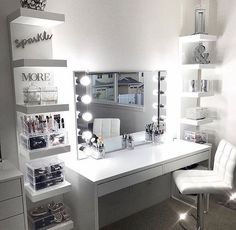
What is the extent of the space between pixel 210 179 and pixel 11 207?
1.63 meters

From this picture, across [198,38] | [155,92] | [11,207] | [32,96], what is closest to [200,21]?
[198,38]

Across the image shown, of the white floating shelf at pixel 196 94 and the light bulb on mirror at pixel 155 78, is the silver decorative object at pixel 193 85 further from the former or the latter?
the light bulb on mirror at pixel 155 78

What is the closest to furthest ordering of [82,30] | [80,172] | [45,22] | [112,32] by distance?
[45,22] < [80,172] < [82,30] < [112,32]

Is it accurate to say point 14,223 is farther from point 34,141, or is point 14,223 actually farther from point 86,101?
point 86,101

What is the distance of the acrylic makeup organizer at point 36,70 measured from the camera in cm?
181

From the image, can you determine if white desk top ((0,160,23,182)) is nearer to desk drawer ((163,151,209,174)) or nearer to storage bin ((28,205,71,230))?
storage bin ((28,205,71,230))

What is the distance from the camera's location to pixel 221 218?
2732 millimetres

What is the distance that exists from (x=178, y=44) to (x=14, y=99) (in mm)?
1996

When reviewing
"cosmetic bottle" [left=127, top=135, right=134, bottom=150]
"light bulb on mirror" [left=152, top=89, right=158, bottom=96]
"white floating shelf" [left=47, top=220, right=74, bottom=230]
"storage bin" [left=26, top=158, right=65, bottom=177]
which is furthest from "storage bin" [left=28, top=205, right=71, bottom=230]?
"light bulb on mirror" [left=152, top=89, right=158, bottom=96]

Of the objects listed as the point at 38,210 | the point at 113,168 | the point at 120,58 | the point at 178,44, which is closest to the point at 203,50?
the point at 178,44

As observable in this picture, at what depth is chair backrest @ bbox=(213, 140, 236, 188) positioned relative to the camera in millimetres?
2232

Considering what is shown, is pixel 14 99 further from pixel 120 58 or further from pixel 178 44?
pixel 178 44

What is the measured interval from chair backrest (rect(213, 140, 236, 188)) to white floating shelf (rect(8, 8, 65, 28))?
179cm

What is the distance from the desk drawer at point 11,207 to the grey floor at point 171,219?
1.12 m
